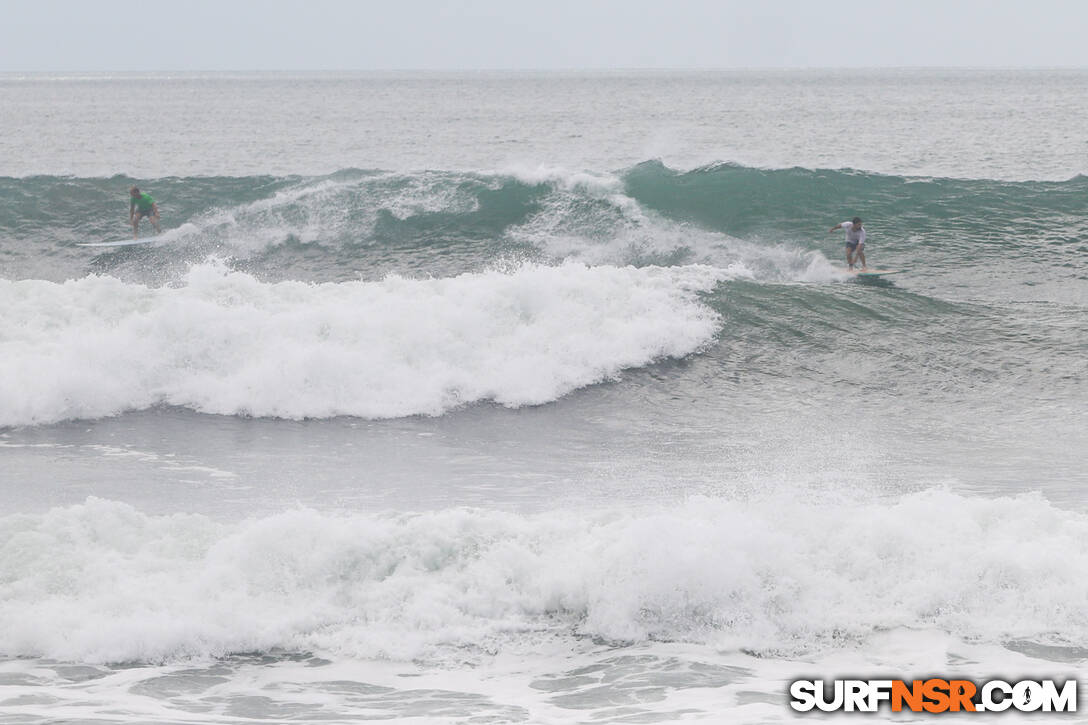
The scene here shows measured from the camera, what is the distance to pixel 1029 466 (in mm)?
9617

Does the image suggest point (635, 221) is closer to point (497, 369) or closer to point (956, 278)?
point (956, 278)

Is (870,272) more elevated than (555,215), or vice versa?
(555,215)

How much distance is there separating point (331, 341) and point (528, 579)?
20.9ft

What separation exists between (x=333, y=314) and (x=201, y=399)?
6.38 feet

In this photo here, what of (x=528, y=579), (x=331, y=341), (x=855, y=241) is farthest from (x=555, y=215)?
(x=528, y=579)

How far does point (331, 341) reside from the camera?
12.7m

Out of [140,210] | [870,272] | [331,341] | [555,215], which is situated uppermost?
[555,215]

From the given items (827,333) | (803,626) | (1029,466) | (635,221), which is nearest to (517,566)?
(803,626)

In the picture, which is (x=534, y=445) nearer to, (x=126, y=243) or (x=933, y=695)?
(x=933, y=695)

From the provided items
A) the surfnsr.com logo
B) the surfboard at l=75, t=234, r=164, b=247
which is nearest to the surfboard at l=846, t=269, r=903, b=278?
the surfnsr.com logo

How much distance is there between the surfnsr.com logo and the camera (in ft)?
18.2

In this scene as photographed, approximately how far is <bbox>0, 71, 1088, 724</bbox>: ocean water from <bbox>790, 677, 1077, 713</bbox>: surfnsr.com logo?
0.14 meters

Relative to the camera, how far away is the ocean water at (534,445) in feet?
20.6

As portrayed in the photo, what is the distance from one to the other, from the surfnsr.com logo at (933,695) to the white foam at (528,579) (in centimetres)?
47
